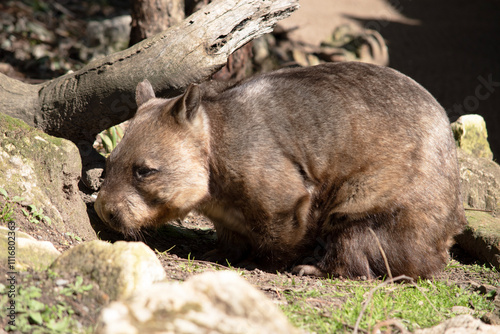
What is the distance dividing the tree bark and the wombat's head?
0.53 meters

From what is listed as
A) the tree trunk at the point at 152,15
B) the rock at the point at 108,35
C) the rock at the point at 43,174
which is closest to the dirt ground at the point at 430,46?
the rock at the point at 43,174

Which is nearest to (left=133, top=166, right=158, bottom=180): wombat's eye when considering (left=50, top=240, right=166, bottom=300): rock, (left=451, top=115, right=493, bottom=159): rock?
(left=50, top=240, right=166, bottom=300): rock

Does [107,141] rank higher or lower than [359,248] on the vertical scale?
higher

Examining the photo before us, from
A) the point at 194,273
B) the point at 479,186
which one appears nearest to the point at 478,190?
the point at 479,186

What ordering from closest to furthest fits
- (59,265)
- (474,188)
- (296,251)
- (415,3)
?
(59,265) → (296,251) → (474,188) → (415,3)

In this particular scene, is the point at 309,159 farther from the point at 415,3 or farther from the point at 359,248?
the point at 415,3

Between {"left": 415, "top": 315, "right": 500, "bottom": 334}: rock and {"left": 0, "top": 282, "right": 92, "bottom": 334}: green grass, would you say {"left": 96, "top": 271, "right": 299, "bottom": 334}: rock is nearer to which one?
{"left": 0, "top": 282, "right": 92, "bottom": 334}: green grass

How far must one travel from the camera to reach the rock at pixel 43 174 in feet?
12.5

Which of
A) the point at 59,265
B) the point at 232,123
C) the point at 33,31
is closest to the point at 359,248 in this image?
the point at 232,123

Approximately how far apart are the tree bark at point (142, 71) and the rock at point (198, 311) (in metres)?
2.77

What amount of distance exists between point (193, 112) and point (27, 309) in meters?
1.94

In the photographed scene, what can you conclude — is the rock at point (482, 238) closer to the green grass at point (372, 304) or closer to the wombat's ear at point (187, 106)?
the green grass at point (372, 304)

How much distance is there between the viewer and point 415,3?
15.3 metres

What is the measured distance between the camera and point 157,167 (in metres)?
3.97
